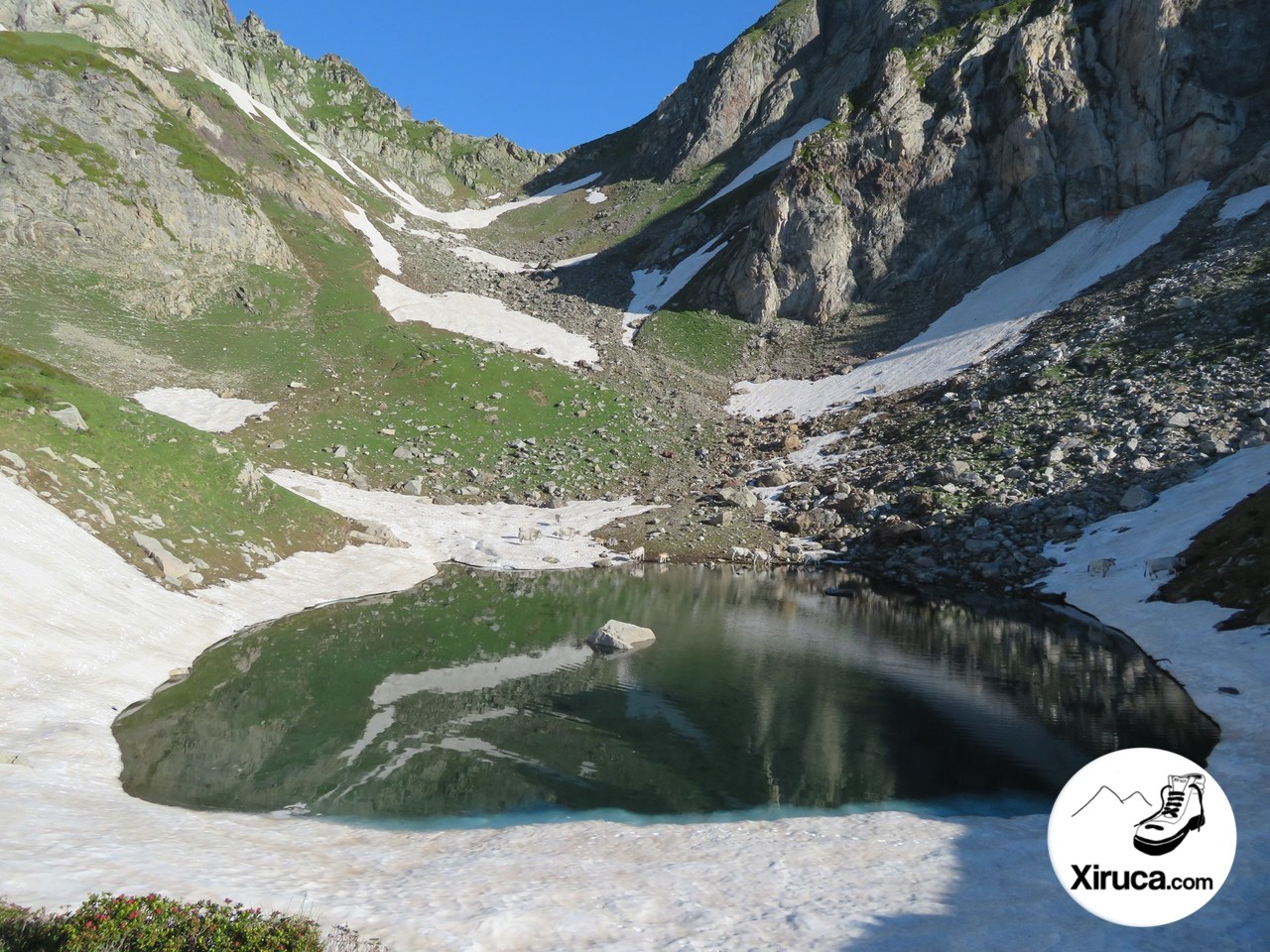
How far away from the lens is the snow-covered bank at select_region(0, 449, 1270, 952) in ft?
37.1

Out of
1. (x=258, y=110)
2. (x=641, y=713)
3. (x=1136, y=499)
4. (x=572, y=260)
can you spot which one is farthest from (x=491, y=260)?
(x=641, y=713)

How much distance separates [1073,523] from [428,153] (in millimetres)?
156566

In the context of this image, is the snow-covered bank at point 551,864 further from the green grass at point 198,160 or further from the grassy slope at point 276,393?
the green grass at point 198,160

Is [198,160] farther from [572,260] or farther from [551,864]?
[551,864]

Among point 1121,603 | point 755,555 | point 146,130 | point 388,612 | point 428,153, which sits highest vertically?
point 428,153

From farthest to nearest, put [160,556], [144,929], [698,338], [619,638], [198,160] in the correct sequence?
[698,338]
[198,160]
[619,638]
[160,556]
[144,929]

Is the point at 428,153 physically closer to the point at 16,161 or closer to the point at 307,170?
the point at 307,170

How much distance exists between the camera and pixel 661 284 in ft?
343

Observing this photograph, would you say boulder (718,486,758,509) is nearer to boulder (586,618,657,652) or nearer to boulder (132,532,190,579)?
boulder (586,618,657,652)

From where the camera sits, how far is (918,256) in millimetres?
87312

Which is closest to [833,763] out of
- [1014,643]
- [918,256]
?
[1014,643]

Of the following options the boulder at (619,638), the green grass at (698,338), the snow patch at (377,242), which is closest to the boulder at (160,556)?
A: the boulder at (619,638)

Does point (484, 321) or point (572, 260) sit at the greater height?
point (572, 260)

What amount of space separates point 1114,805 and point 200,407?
65.7 m
